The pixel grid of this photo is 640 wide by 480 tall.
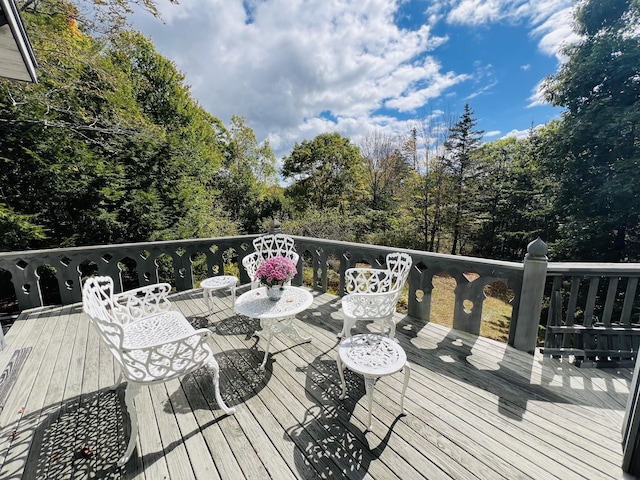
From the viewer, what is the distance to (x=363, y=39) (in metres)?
5.47

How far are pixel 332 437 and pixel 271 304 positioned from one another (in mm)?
1258

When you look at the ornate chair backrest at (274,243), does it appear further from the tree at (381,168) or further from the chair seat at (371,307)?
the tree at (381,168)

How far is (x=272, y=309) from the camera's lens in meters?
2.43

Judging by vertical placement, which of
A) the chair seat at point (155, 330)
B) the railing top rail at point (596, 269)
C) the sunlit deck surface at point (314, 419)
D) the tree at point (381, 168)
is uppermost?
the tree at point (381, 168)

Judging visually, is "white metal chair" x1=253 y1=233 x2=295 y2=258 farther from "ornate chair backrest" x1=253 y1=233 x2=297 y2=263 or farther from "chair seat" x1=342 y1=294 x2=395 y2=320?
→ "chair seat" x1=342 y1=294 x2=395 y2=320

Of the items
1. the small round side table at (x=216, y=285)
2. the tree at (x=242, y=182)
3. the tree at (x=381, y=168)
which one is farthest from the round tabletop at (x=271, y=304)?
the tree at (x=242, y=182)

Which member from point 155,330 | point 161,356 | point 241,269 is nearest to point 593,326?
point 161,356

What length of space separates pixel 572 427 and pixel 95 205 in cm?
852

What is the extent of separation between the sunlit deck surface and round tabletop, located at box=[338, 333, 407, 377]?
1.40ft

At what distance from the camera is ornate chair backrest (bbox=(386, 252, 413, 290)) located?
2.48 m

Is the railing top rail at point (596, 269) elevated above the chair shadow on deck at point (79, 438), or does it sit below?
above

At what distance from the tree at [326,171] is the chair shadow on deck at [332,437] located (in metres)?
13.5

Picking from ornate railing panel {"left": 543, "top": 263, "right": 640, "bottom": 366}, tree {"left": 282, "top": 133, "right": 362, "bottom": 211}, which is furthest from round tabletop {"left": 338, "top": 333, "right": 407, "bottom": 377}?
tree {"left": 282, "top": 133, "right": 362, "bottom": 211}

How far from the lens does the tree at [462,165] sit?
11.0 metres
